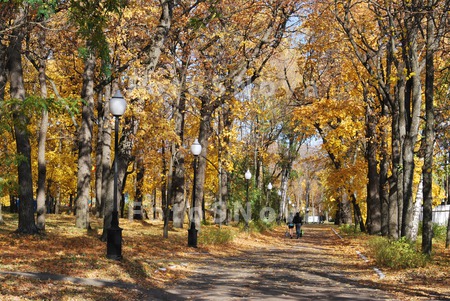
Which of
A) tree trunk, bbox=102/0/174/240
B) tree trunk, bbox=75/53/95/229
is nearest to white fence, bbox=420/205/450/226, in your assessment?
tree trunk, bbox=75/53/95/229

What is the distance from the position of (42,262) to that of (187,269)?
4430 millimetres

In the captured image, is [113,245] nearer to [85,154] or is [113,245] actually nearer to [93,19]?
[93,19]

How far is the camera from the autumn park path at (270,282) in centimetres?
1109

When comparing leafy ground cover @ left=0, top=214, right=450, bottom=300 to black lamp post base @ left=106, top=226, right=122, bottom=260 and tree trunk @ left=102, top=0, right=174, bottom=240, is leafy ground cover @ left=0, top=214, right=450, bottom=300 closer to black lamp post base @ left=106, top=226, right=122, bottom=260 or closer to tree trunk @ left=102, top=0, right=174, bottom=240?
black lamp post base @ left=106, top=226, right=122, bottom=260

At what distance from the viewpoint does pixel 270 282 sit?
13273 mm

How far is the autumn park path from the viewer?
11086 millimetres

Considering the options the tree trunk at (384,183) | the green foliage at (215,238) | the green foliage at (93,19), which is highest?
the green foliage at (93,19)

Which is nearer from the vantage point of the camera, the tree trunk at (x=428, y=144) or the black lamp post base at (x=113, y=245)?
the black lamp post base at (x=113, y=245)

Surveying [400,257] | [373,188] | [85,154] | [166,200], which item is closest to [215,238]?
[166,200]


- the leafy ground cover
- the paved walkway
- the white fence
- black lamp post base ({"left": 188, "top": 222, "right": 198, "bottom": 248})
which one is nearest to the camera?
the leafy ground cover

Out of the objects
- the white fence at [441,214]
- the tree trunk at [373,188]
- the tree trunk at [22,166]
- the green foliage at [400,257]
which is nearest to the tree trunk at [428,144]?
the green foliage at [400,257]

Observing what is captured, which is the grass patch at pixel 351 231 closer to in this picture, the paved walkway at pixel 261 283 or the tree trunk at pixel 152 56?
the paved walkway at pixel 261 283

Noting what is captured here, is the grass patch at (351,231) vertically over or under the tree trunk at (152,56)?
under

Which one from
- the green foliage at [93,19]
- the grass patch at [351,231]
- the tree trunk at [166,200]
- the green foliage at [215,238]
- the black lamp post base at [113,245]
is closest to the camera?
the green foliage at [93,19]
